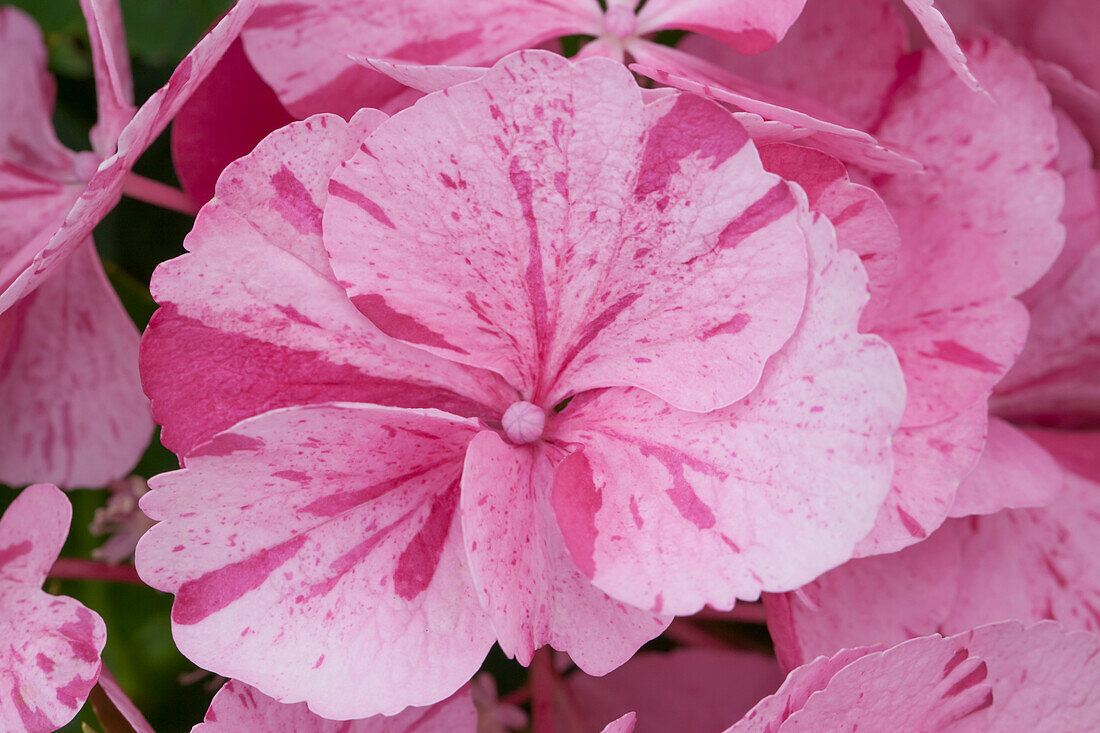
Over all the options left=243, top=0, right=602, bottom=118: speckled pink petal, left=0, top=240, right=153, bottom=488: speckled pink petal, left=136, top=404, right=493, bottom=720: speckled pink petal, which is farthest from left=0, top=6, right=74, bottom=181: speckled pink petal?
left=136, top=404, right=493, bottom=720: speckled pink petal

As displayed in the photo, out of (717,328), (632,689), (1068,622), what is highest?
(717,328)

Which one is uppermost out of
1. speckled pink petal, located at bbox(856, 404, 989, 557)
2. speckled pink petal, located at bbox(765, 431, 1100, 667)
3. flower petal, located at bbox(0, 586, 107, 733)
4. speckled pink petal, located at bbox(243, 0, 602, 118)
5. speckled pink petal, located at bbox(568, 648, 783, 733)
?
speckled pink petal, located at bbox(243, 0, 602, 118)

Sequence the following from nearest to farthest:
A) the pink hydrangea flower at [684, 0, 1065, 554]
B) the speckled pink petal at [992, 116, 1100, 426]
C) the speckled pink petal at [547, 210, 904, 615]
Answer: the speckled pink petal at [547, 210, 904, 615], the pink hydrangea flower at [684, 0, 1065, 554], the speckled pink petal at [992, 116, 1100, 426]

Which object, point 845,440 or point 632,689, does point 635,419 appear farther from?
point 632,689

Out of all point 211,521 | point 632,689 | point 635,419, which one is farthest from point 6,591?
point 632,689

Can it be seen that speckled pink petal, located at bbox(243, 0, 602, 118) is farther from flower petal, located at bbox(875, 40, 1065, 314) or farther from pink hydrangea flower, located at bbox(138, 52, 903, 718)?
flower petal, located at bbox(875, 40, 1065, 314)

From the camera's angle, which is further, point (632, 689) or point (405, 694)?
point (632, 689)
